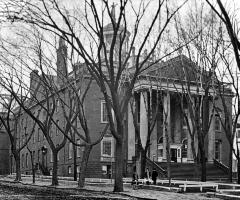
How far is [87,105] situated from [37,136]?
1857 cm

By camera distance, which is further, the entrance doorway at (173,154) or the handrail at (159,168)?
the entrance doorway at (173,154)

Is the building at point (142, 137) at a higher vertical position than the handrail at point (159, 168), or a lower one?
higher

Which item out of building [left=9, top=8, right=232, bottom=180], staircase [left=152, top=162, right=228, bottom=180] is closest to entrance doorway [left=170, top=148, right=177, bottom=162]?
building [left=9, top=8, right=232, bottom=180]

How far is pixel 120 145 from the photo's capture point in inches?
989

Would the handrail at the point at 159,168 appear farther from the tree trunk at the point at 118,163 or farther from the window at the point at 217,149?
the tree trunk at the point at 118,163

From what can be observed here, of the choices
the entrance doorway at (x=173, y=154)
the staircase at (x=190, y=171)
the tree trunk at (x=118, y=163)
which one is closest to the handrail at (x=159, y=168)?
the staircase at (x=190, y=171)

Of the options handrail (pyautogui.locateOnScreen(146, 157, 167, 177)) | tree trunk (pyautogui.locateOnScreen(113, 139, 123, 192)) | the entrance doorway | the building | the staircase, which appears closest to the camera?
tree trunk (pyautogui.locateOnScreen(113, 139, 123, 192))

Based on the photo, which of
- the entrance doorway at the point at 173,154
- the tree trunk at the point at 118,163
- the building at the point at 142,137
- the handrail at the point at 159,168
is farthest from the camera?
the entrance doorway at the point at 173,154

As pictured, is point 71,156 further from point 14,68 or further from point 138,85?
point 14,68

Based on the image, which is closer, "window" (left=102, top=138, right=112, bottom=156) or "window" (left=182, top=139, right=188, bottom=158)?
"window" (left=102, top=138, right=112, bottom=156)

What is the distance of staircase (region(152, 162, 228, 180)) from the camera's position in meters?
48.8

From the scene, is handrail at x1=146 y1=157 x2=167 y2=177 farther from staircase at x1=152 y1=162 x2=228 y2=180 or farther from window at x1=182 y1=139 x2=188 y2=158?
window at x1=182 y1=139 x2=188 y2=158

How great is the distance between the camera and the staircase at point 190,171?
4881 cm

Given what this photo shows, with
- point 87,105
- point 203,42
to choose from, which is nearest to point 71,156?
point 87,105
